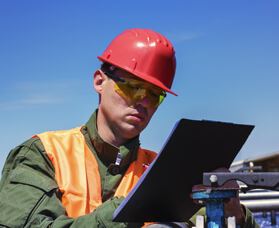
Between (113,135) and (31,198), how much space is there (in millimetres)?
597

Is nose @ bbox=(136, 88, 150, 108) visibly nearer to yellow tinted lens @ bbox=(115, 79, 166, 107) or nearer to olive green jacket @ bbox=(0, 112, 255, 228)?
yellow tinted lens @ bbox=(115, 79, 166, 107)

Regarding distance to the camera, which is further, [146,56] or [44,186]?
[146,56]

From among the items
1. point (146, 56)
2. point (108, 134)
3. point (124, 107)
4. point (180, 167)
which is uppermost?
point (146, 56)

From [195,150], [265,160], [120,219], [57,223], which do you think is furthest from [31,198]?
[265,160]

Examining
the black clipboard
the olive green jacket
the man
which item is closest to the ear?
the man

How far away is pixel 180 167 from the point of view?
1890 mm

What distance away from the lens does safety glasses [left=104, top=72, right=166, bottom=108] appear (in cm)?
265

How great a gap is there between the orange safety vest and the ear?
0.24 m

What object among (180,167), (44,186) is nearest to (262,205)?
(44,186)

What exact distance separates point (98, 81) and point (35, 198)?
2.57ft

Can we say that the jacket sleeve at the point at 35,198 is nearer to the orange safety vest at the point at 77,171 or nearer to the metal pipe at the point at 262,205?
the orange safety vest at the point at 77,171

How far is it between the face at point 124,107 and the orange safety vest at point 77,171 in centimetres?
16

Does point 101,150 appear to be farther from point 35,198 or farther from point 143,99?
point 35,198

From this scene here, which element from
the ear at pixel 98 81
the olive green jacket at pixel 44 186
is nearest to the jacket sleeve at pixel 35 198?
the olive green jacket at pixel 44 186
